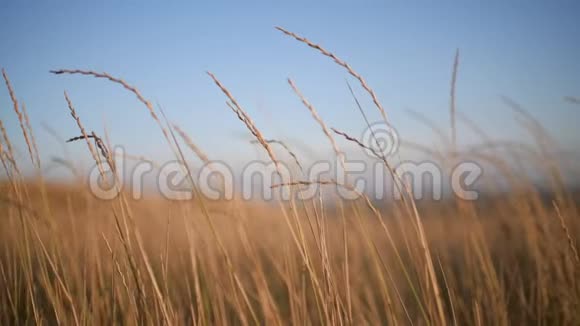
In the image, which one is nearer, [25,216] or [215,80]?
[215,80]

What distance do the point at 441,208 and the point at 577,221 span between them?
0.55 metres

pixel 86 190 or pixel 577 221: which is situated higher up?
pixel 86 190

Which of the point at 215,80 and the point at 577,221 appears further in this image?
the point at 577,221

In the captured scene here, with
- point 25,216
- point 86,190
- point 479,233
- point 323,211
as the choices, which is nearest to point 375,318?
point 479,233

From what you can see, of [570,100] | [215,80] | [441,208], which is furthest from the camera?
[441,208]

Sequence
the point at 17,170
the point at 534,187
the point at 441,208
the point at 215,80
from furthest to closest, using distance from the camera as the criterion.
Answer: the point at 441,208, the point at 534,187, the point at 17,170, the point at 215,80

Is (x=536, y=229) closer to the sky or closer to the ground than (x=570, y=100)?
closer to the ground

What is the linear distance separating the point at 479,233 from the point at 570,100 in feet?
1.94

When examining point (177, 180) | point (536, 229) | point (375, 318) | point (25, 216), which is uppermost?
point (177, 180)

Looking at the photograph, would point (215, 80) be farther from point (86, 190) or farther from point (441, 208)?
point (441, 208)

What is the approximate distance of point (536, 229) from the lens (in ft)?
5.04

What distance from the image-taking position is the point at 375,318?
1.36m

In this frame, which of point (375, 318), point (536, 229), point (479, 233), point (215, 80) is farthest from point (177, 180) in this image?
point (536, 229)

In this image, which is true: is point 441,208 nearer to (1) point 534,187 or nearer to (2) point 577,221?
(1) point 534,187
